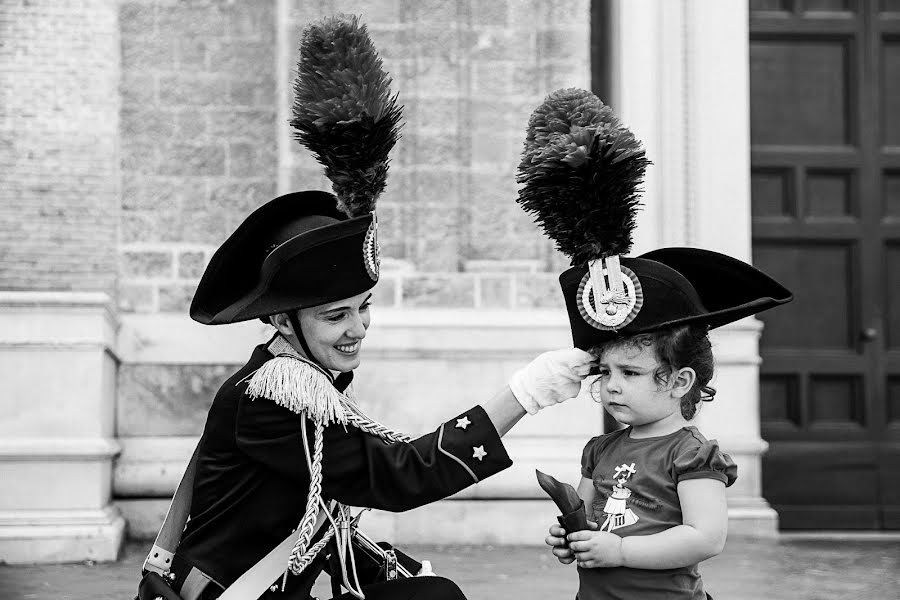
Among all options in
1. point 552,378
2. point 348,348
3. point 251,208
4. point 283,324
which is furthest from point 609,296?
point 251,208

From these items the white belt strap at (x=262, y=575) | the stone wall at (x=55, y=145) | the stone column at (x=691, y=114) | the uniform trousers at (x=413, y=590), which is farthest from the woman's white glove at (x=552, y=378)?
the stone column at (x=691, y=114)

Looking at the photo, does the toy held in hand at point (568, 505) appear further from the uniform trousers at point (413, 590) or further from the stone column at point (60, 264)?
the stone column at point (60, 264)

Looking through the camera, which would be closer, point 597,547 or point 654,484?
point 597,547

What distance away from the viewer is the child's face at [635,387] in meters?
3.00

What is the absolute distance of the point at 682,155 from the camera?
738cm

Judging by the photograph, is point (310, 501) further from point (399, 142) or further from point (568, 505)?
point (399, 142)

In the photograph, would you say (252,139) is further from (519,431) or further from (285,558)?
(285,558)

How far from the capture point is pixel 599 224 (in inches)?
117

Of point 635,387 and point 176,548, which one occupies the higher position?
point 635,387

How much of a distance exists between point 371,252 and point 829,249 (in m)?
5.05

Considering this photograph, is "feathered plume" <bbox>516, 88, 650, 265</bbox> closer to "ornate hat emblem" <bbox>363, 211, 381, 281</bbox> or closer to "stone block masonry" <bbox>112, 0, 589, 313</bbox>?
"ornate hat emblem" <bbox>363, 211, 381, 281</bbox>

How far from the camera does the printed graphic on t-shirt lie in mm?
3016

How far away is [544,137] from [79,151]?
13.3 feet

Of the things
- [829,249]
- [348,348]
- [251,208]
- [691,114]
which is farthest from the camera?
[829,249]
